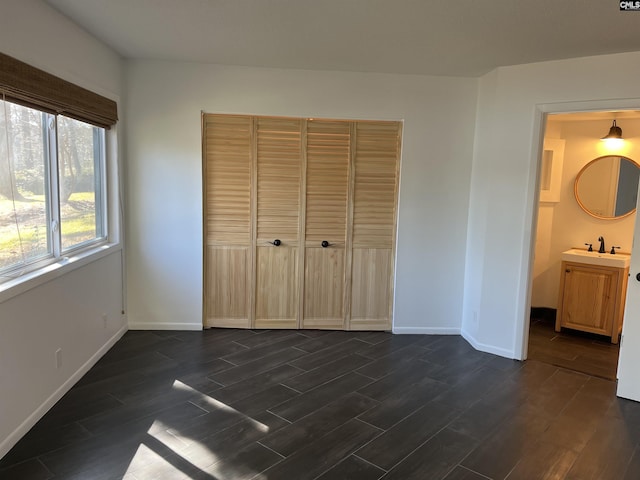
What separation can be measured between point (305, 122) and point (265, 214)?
984mm

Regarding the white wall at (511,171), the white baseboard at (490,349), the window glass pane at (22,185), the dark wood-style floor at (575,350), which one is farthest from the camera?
the white baseboard at (490,349)

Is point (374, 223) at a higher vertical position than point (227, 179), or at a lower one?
lower

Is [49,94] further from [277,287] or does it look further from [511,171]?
[511,171]

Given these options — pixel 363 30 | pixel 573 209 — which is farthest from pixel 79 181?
pixel 573 209

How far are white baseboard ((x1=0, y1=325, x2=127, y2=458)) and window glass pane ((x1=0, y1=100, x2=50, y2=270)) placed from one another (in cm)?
91

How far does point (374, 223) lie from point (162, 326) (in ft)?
7.72

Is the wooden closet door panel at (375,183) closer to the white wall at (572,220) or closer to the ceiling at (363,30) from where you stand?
the ceiling at (363,30)

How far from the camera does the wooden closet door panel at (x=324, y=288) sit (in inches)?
185

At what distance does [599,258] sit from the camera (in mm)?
4727

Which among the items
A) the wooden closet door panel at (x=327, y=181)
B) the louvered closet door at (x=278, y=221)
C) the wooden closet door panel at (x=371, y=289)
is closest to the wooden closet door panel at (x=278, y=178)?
the louvered closet door at (x=278, y=221)

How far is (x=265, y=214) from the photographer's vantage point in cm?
460

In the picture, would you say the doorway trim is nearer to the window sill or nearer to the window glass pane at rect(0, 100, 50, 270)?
the window sill

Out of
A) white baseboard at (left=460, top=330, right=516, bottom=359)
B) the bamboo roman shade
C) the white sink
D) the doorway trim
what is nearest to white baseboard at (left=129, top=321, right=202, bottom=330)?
the bamboo roman shade

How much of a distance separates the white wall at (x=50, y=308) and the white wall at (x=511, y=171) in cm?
337
